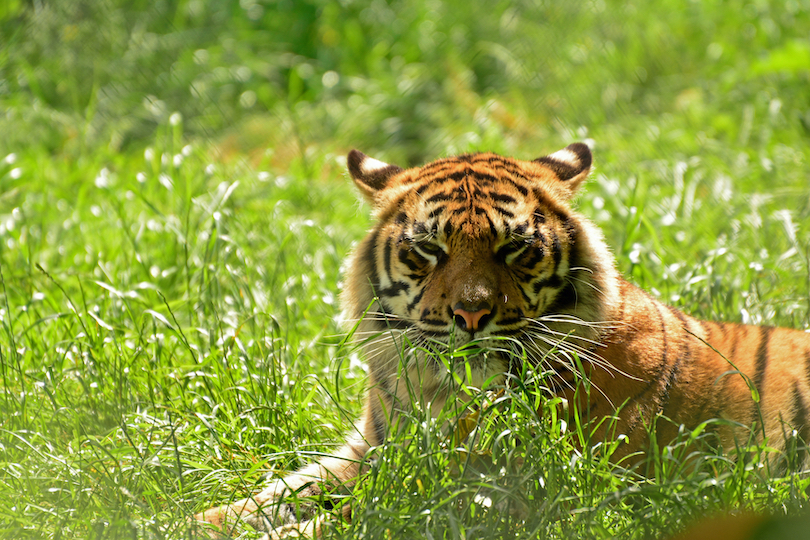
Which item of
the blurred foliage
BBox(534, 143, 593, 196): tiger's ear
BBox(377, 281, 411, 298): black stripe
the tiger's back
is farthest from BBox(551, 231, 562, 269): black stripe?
the blurred foliage

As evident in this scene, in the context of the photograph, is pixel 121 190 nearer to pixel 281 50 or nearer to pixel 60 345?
pixel 60 345

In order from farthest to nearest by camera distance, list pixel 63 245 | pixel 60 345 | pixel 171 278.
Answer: pixel 63 245, pixel 171 278, pixel 60 345

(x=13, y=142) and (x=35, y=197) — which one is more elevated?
(x=13, y=142)

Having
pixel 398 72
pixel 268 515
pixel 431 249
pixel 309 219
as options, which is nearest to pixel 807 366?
pixel 431 249

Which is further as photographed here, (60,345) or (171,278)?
(171,278)

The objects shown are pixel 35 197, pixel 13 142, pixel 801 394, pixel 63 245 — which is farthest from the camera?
pixel 13 142

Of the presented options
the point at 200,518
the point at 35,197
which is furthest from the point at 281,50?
the point at 200,518

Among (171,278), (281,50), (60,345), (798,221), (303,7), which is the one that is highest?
(303,7)

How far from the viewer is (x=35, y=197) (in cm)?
519

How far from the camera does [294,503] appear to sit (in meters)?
2.34

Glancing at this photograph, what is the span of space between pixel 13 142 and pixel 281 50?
296 cm

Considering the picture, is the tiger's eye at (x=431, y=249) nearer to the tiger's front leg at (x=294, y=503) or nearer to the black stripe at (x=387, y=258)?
the black stripe at (x=387, y=258)

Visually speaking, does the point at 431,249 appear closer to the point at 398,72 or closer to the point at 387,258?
the point at 387,258

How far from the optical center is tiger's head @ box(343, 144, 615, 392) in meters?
2.39
